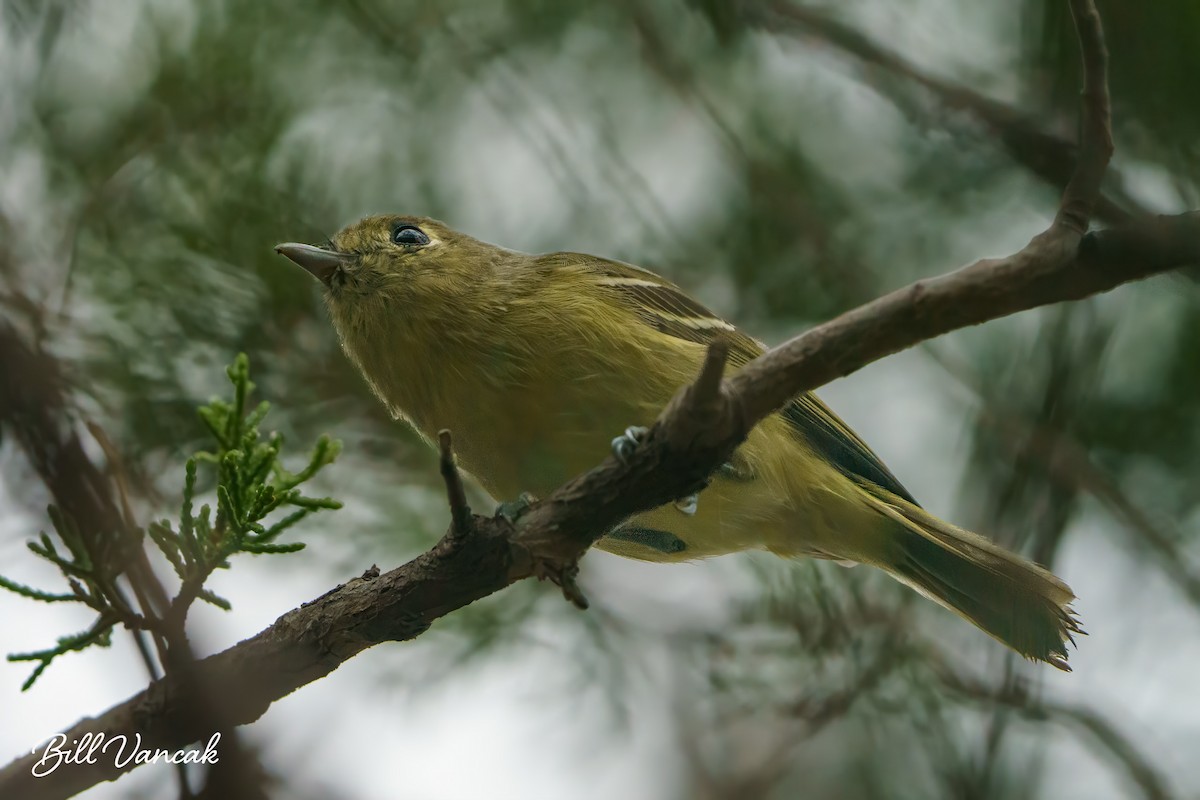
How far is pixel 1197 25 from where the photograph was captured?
13.9 feet

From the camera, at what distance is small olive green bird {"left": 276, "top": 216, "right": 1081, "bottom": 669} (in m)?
3.73

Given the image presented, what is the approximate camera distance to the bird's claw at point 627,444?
295cm

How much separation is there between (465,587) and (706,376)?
0.89 metres

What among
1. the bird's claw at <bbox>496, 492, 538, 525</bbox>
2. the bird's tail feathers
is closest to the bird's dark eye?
the bird's claw at <bbox>496, 492, 538, 525</bbox>

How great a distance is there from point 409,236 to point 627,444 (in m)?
1.75

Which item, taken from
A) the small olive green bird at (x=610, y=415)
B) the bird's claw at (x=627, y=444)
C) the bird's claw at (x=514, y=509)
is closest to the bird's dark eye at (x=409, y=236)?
the small olive green bird at (x=610, y=415)

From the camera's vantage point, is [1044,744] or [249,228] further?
[249,228]

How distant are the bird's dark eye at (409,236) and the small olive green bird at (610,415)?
49mm

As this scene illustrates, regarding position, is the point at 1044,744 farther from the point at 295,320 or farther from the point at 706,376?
the point at 295,320

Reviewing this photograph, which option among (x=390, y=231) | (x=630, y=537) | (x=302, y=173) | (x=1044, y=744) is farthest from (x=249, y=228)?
(x=1044, y=744)

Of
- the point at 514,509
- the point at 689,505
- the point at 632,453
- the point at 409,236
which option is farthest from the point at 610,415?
the point at 409,236

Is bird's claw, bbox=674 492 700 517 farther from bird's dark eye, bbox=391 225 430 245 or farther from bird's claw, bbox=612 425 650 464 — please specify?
bird's dark eye, bbox=391 225 430 245

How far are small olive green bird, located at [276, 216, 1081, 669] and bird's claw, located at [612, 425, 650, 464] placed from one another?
0.42 feet

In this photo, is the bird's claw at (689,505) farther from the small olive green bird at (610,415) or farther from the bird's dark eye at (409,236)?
the bird's dark eye at (409,236)
